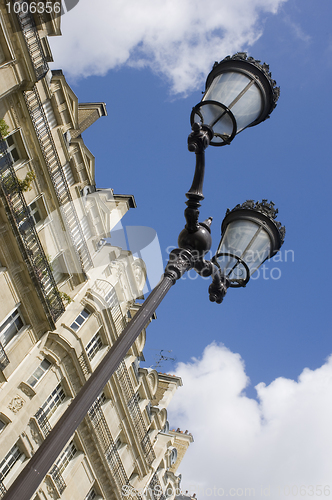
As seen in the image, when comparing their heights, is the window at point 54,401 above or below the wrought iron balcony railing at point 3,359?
above

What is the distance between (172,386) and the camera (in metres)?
25.7

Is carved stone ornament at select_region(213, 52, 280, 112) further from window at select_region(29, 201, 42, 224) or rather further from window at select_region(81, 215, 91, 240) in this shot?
window at select_region(81, 215, 91, 240)

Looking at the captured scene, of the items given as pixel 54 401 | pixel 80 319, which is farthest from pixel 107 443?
pixel 80 319

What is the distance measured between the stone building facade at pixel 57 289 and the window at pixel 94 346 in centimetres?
6

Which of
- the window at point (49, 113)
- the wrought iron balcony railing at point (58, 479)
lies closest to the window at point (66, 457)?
the wrought iron balcony railing at point (58, 479)

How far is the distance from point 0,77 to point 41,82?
3030mm

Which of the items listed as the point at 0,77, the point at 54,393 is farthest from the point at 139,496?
the point at 0,77

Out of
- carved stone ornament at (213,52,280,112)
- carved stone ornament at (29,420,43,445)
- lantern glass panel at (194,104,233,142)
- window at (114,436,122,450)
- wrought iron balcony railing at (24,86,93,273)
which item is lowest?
carved stone ornament at (29,420,43,445)

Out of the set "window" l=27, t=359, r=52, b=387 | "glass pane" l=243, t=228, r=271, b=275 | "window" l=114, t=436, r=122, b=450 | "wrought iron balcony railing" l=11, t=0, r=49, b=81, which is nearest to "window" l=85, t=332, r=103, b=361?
"window" l=27, t=359, r=52, b=387

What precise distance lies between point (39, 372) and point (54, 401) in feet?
4.51

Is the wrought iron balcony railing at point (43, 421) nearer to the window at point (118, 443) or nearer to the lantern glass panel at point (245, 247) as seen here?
the window at point (118, 443)

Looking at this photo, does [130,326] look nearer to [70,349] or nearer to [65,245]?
[70,349]

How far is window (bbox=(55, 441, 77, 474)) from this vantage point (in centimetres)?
1407

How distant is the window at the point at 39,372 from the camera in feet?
43.4
